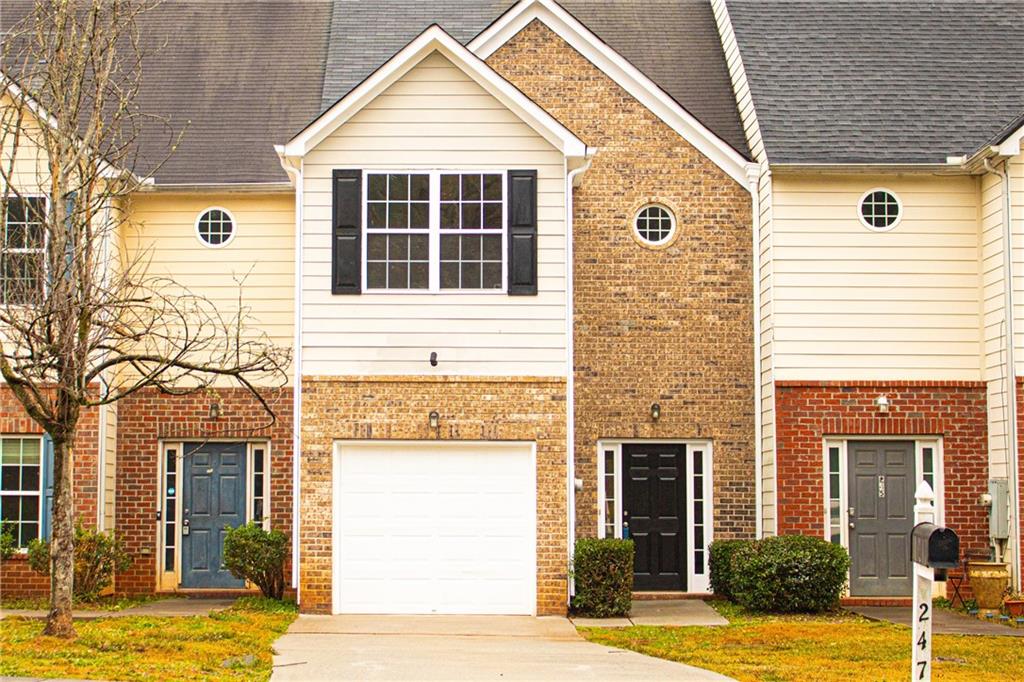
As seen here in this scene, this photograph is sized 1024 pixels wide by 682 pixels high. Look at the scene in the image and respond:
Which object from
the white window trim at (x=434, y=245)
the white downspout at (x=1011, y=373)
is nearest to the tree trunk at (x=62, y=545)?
the white window trim at (x=434, y=245)

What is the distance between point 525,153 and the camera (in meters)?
16.3

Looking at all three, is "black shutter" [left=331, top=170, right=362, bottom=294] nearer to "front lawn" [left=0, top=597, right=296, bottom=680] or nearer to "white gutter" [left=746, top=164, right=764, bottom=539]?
"front lawn" [left=0, top=597, right=296, bottom=680]

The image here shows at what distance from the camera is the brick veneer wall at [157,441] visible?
59.1ft

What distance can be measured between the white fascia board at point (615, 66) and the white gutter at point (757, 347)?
0.15 metres

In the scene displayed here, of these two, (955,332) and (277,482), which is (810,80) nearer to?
(955,332)

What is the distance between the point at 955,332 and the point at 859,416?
173cm

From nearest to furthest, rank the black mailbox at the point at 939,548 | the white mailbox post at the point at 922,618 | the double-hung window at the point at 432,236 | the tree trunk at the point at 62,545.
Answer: the black mailbox at the point at 939,548, the white mailbox post at the point at 922,618, the tree trunk at the point at 62,545, the double-hung window at the point at 432,236

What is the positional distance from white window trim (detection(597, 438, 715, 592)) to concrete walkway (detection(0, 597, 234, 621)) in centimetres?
524

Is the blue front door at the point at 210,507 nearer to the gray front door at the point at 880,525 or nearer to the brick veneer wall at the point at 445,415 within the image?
the brick veneer wall at the point at 445,415

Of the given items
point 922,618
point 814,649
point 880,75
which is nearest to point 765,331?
point 880,75

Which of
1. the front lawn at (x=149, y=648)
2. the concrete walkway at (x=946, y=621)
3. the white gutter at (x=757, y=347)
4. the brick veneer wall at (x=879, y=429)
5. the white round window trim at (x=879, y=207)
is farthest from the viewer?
the white gutter at (x=757, y=347)

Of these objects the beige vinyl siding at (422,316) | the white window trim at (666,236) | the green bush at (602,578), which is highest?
the white window trim at (666,236)

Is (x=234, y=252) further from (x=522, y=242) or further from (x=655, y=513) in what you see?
(x=655, y=513)

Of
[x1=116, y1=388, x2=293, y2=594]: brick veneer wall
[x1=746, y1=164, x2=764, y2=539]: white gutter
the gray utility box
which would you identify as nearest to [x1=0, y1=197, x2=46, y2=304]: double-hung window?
[x1=116, y1=388, x2=293, y2=594]: brick veneer wall
